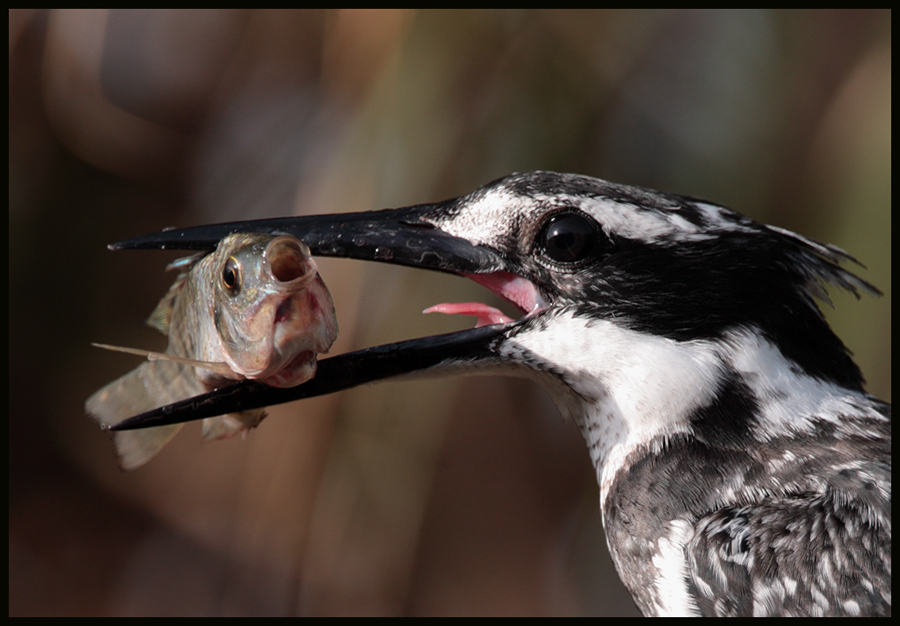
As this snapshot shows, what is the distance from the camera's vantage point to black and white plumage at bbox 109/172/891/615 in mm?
1002

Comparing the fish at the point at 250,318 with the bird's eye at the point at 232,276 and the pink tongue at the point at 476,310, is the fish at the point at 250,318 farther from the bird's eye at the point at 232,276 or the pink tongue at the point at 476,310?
the pink tongue at the point at 476,310

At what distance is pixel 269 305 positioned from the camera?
0.88 metres

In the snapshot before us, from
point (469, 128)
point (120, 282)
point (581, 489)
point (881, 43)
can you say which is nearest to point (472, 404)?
point (581, 489)

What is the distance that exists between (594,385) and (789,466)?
0.28m

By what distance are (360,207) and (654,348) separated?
48.4 inches

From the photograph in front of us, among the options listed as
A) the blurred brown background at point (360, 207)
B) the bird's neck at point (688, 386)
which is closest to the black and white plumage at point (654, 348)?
the bird's neck at point (688, 386)

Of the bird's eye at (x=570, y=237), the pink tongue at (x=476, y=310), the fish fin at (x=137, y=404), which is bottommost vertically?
the fish fin at (x=137, y=404)

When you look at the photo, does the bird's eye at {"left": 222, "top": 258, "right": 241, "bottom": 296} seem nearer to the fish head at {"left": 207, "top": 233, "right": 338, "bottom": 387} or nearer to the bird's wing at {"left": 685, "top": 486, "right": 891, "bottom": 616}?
the fish head at {"left": 207, "top": 233, "right": 338, "bottom": 387}

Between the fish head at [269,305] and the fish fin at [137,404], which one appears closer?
the fish head at [269,305]

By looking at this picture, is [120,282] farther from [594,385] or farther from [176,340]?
[594,385]

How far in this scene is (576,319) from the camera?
1.07 meters

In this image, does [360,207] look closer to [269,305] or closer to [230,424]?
[230,424]

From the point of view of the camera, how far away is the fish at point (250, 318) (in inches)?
34.9

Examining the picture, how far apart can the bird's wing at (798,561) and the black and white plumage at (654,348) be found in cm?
2
